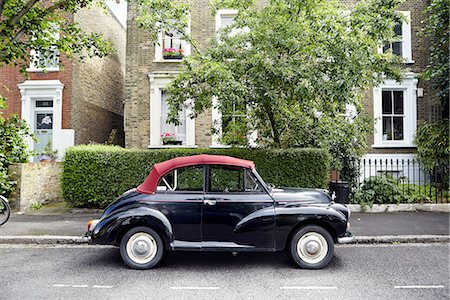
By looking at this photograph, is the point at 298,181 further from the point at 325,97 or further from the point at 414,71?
the point at 414,71

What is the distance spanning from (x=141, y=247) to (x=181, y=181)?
1.22m

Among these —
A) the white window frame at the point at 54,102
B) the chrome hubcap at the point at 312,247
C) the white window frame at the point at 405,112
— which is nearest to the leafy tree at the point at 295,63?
the chrome hubcap at the point at 312,247

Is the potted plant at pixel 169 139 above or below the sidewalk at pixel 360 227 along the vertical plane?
above

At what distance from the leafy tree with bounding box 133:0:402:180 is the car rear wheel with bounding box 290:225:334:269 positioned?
3.36 meters

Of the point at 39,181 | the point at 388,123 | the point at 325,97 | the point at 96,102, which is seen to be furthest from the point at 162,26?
the point at 388,123

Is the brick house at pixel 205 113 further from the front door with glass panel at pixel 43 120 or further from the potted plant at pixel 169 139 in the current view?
the front door with glass panel at pixel 43 120

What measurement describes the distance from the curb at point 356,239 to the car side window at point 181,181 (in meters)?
2.67

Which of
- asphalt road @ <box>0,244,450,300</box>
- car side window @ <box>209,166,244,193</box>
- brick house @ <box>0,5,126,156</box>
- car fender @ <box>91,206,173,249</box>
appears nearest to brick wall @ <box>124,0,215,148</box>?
brick house @ <box>0,5,126,156</box>

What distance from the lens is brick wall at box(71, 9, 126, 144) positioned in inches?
586

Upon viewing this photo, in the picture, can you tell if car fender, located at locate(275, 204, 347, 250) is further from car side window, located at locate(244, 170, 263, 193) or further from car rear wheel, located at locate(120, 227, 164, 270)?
car rear wheel, located at locate(120, 227, 164, 270)

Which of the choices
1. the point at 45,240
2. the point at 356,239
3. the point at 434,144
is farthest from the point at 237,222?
the point at 434,144

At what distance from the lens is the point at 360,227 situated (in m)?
7.41

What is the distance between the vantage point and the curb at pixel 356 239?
6.52m

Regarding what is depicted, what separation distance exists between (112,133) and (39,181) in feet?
23.5
